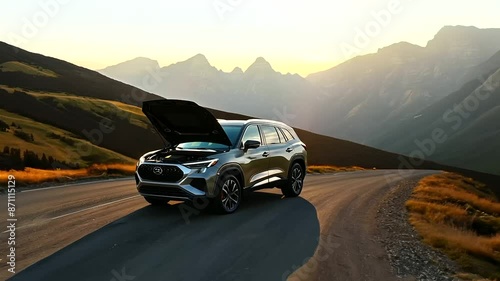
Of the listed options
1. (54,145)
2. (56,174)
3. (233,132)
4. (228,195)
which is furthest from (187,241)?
(54,145)

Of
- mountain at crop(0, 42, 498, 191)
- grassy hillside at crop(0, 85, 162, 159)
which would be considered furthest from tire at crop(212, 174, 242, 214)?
grassy hillside at crop(0, 85, 162, 159)

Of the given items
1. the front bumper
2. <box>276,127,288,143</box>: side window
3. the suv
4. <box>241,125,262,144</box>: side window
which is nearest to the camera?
the front bumper

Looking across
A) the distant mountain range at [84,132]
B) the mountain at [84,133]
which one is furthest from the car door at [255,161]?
the mountain at [84,133]

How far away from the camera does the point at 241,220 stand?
9023mm

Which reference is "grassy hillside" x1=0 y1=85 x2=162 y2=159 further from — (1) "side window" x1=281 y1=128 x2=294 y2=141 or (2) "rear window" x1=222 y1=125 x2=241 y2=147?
(2) "rear window" x1=222 y1=125 x2=241 y2=147

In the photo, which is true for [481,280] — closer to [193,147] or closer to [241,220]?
[241,220]

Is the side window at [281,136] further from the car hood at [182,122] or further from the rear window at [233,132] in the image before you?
the car hood at [182,122]

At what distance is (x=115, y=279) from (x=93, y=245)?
1649mm

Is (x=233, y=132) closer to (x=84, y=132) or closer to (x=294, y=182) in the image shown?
(x=294, y=182)

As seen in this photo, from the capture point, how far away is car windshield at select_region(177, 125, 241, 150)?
9.87m

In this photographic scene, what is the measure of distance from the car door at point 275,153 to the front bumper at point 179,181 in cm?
253

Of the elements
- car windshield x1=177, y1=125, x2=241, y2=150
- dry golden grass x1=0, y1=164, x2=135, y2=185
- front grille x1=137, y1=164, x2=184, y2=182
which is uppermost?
car windshield x1=177, y1=125, x2=241, y2=150

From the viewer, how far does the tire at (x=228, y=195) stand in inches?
360

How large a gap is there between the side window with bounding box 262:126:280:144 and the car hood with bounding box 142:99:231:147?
5.75 feet
